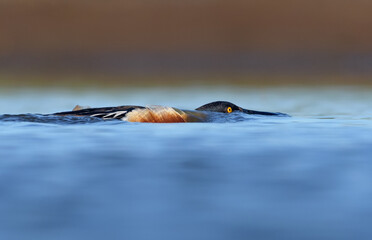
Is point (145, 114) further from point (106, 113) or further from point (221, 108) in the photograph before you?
point (221, 108)

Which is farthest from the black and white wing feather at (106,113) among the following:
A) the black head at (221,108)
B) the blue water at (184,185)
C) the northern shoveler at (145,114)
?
the blue water at (184,185)

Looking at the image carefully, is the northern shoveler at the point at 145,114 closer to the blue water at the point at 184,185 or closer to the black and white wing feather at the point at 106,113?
the black and white wing feather at the point at 106,113

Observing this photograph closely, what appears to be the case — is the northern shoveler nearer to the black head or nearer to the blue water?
the black head

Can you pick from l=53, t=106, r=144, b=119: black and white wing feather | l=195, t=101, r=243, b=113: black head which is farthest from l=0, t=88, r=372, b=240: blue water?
l=195, t=101, r=243, b=113: black head

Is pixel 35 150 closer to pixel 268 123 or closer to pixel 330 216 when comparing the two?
pixel 330 216

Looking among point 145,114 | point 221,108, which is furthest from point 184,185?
point 221,108

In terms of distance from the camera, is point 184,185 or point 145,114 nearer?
point 184,185

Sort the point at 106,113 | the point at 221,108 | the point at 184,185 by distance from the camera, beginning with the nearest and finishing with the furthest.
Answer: the point at 184,185 < the point at 106,113 < the point at 221,108

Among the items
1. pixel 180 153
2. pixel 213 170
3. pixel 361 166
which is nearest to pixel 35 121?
pixel 180 153
